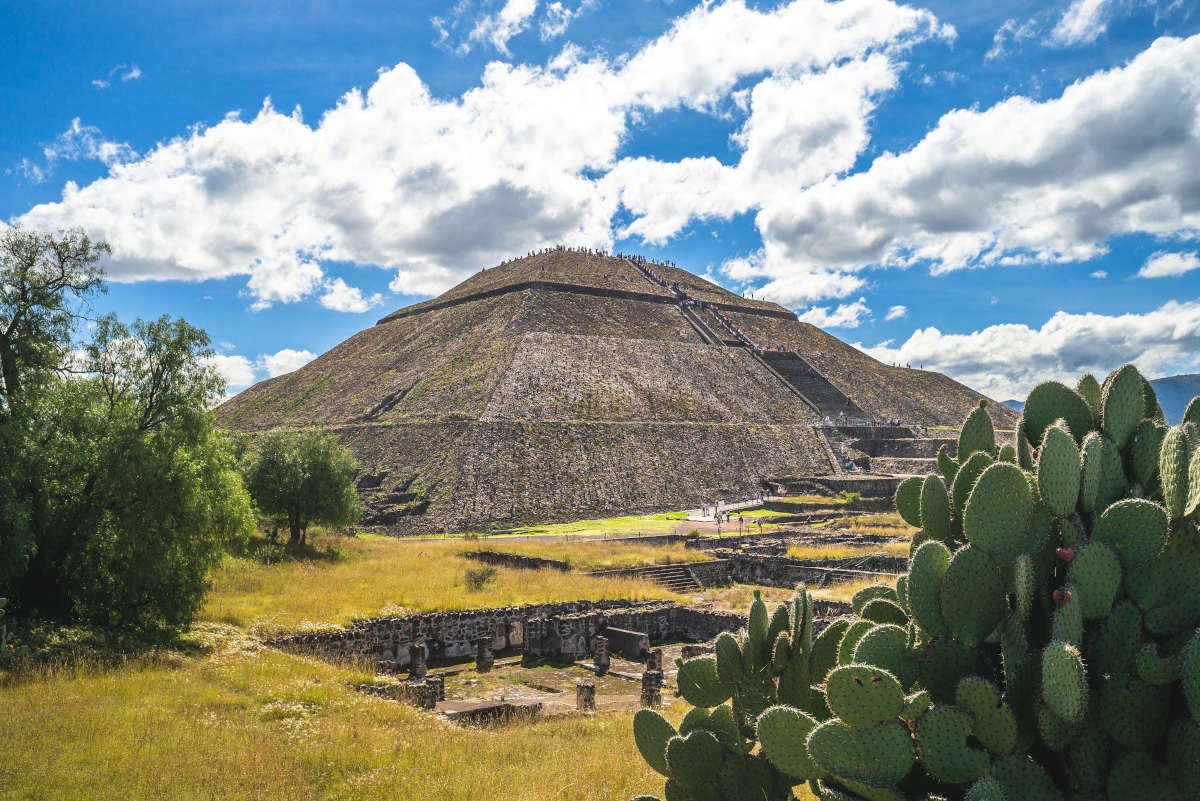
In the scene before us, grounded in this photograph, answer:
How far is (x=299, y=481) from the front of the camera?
34.4 meters

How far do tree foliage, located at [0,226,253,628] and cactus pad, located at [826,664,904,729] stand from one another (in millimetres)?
16513

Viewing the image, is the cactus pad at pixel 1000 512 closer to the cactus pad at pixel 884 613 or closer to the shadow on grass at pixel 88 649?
the cactus pad at pixel 884 613

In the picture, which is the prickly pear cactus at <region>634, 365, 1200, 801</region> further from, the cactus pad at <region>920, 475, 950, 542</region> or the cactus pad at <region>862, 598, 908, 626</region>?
the cactus pad at <region>920, 475, 950, 542</region>

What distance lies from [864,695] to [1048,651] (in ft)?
2.87

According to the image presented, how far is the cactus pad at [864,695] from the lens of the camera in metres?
3.59

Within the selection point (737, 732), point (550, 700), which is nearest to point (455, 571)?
point (550, 700)

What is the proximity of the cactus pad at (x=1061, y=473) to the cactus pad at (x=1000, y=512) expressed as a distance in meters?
0.13

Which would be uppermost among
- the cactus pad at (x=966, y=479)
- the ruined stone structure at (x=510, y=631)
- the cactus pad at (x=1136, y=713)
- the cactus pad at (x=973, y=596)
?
the cactus pad at (x=966, y=479)

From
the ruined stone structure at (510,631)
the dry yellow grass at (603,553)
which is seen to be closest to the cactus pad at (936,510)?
the ruined stone structure at (510,631)

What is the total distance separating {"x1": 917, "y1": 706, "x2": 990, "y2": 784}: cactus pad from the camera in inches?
144

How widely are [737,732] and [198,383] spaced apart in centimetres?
1734

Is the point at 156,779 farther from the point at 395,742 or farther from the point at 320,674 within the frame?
the point at 320,674

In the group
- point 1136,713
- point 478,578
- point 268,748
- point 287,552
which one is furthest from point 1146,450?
point 287,552

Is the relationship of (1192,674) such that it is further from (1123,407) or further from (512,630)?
(512,630)
